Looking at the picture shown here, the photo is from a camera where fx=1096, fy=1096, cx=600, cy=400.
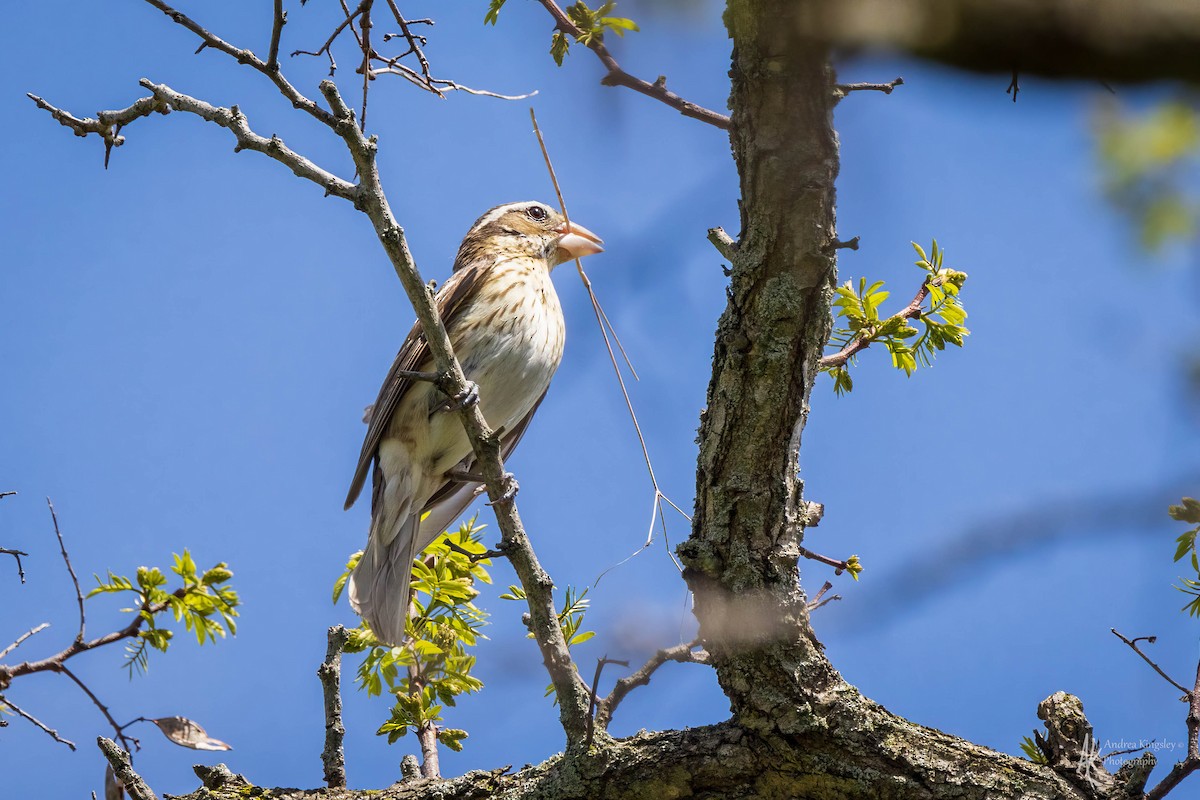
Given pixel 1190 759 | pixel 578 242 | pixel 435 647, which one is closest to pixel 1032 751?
pixel 1190 759

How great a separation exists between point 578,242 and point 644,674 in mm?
3554

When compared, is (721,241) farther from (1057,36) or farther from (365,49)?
(1057,36)

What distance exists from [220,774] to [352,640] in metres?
0.75

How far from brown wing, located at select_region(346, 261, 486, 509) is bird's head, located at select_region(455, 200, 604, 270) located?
51 cm

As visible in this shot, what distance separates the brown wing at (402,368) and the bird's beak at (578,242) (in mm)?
733

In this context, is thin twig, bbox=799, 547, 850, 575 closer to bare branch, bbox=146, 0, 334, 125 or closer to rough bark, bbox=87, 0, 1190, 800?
rough bark, bbox=87, 0, 1190, 800

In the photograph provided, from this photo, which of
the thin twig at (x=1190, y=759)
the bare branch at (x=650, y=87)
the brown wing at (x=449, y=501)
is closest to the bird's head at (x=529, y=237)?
the brown wing at (x=449, y=501)

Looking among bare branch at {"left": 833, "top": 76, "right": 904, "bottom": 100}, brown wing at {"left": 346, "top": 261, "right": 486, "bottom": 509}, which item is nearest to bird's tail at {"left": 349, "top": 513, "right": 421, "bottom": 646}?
brown wing at {"left": 346, "top": 261, "right": 486, "bottom": 509}

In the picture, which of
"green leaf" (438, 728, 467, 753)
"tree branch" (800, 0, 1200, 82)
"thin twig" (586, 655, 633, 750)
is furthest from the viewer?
"green leaf" (438, 728, 467, 753)

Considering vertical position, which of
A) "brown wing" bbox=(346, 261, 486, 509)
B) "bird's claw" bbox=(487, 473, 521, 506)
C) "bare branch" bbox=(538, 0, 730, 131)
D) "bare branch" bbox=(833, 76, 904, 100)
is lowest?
"bird's claw" bbox=(487, 473, 521, 506)

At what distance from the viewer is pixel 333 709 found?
3834 millimetres

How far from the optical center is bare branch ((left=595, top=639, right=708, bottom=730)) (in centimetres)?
308

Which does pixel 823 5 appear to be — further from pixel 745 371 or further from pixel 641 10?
pixel 745 371

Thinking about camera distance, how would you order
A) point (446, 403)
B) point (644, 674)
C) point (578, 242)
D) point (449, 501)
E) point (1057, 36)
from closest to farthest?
1. point (1057, 36)
2. point (644, 674)
3. point (446, 403)
4. point (449, 501)
5. point (578, 242)
